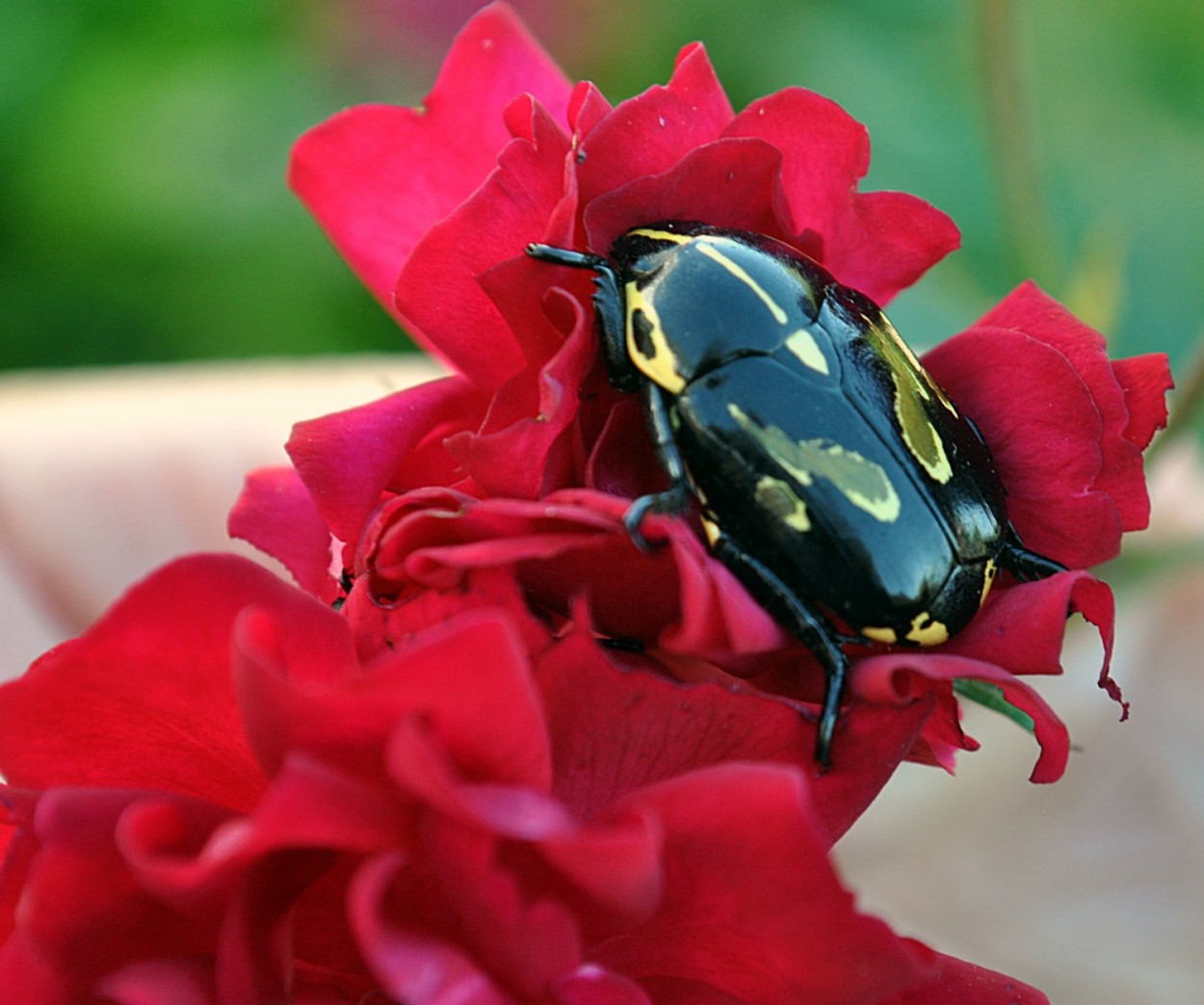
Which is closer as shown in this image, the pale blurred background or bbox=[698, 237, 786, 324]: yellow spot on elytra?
bbox=[698, 237, 786, 324]: yellow spot on elytra

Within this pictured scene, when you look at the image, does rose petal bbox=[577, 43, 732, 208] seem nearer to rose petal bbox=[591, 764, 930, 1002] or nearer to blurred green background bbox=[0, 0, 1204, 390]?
rose petal bbox=[591, 764, 930, 1002]

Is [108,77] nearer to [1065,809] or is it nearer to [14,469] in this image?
[14,469]

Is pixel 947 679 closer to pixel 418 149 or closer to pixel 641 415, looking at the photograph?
pixel 641 415

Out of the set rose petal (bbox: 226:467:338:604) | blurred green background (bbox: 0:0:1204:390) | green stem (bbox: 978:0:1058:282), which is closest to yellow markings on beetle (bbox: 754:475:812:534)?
rose petal (bbox: 226:467:338:604)

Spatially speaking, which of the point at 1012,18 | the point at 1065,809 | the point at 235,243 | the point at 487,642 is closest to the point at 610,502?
the point at 487,642

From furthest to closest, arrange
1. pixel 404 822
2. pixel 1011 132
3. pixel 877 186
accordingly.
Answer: pixel 877 186
pixel 1011 132
pixel 404 822

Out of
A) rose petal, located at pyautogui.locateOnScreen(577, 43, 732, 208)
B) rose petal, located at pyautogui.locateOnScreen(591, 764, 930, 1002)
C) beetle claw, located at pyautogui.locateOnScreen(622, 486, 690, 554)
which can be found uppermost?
rose petal, located at pyautogui.locateOnScreen(577, 43, 732, 208)

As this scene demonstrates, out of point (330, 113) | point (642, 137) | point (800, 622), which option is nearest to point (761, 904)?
point (800, 622)

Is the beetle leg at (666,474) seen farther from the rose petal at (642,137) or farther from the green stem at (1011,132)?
the green stem at (1011,132)
